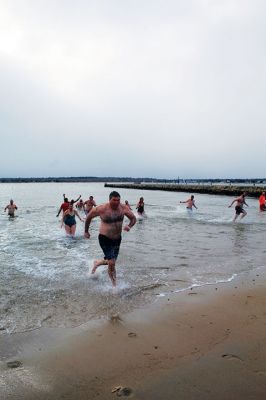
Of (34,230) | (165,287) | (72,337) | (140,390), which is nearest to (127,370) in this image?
(140,390)

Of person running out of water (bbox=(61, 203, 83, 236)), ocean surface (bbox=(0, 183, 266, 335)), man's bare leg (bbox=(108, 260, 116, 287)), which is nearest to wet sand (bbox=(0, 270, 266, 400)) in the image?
ocean surface (bbox=(0, 183, 266, 335))

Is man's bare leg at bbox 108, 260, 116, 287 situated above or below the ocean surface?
above

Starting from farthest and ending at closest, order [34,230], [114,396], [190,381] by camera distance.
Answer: [34,230], [190,381], [114,396]

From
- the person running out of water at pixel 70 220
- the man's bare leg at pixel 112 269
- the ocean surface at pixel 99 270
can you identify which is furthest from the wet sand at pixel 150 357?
the person running out of water at pixel 70 220

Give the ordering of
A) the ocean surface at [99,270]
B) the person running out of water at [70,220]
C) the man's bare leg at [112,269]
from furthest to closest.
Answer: the person running out of water at [70,220] < the man's bare leg at [112,269] < the ocean surface at [99,270]

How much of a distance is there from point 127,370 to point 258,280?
450 centimetres

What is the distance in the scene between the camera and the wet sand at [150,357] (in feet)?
11.5

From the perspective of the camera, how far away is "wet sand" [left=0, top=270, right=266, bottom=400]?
11.5 feet

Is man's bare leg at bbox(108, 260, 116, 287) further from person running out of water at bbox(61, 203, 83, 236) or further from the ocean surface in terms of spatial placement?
person running out of water at bbox(61, 203, 83, 236)

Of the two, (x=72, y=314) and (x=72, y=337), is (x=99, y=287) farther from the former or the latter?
(x=72, y=337)

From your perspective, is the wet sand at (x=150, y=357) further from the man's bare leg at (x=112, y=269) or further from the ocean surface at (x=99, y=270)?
the man's bare leg at (x=112, y=269)

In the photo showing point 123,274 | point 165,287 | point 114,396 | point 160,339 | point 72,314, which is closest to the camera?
point 114,396

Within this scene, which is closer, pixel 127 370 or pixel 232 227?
pixel 127 370

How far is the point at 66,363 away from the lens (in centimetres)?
407
